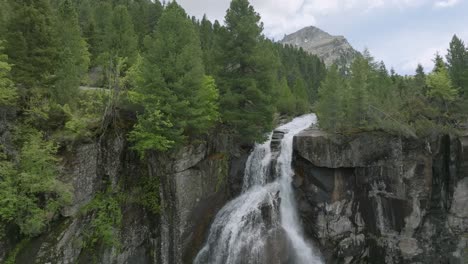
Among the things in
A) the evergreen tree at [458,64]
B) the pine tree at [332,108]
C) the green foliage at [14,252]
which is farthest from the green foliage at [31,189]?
the evergreen tree at [458,64]

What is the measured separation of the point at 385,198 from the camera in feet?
75.3

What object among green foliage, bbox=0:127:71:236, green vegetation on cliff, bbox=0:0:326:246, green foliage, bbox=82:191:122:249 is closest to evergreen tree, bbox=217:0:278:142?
green vegetation on cliff, bbox=0:0:326:246

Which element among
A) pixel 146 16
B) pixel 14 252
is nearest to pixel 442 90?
pixel 14 252

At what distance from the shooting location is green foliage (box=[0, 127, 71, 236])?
566 inches

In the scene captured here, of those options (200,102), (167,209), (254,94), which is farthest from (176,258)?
(254,94)

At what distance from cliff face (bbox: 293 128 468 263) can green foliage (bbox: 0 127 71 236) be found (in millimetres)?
15560

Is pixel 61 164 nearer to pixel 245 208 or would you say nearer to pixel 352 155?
pixel 245 208

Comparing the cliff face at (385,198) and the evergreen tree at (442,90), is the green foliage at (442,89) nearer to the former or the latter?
the evergreen tree at (442,90)

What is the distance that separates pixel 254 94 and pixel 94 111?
10552 mm

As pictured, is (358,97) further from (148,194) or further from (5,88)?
(5,88)

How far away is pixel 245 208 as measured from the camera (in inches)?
861

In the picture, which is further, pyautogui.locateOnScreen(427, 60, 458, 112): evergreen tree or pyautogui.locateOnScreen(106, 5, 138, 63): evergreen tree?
pyautogui.locateOnScreen(106, 5, 138, 63): evergreen tree

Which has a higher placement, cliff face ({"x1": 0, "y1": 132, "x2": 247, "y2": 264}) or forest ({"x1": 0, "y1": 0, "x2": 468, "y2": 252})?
forest ({"x1": 0, "y1": 0, "x2": 468, "y2": 252})

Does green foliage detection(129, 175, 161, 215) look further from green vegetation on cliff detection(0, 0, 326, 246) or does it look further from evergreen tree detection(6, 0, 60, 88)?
evergreen tree detection(6, 0, 60, 88)
